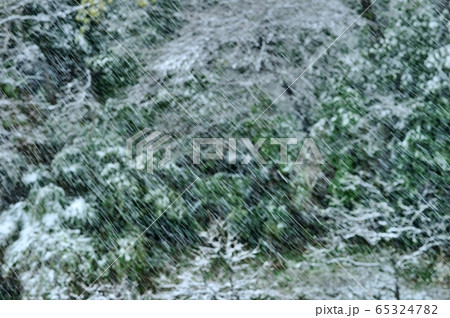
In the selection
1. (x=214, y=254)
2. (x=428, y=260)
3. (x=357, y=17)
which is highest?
(x=357, y=17)

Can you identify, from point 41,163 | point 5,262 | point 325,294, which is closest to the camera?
point 325,294

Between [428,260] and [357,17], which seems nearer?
[428,260]

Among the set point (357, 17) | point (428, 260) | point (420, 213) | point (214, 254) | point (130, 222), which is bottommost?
point (428, 260)

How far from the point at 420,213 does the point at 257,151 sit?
1.03 meters

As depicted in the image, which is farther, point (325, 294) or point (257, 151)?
point (257, 151)

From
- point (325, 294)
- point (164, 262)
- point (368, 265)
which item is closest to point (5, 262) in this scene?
point (164, 262)

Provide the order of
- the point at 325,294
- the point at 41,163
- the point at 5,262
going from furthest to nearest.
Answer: the point at 41,163, the point at 5,262, the point at 325,294

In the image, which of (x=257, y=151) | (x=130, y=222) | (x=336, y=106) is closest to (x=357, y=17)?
(x=336, y=106)

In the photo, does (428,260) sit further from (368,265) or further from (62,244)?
(62,244)

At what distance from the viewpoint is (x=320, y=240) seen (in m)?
3.52

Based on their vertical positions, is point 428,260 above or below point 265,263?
below

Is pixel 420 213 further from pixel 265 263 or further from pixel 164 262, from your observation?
pixel 164 262

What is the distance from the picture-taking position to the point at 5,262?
3389 millimetres

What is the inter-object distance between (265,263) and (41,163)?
1.57m
